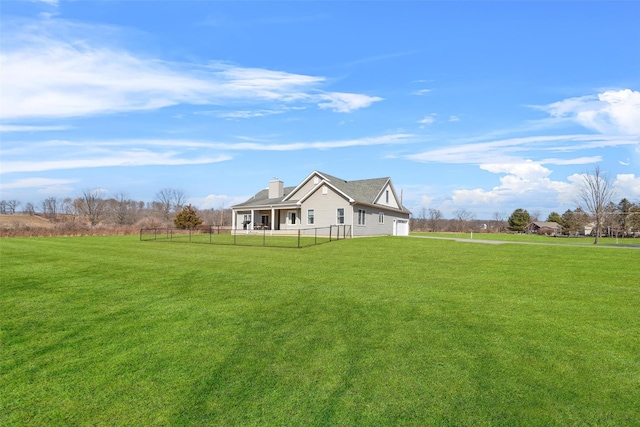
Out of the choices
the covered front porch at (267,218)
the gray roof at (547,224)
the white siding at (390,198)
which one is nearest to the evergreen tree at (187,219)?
the covered front porch at (267,218)

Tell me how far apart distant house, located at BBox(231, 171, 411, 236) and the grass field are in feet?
57.6

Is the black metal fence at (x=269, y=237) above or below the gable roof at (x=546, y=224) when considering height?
below

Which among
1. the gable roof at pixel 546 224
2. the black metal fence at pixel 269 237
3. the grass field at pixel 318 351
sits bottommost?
the grass field at pixel 318 351

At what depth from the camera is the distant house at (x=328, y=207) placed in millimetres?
27453

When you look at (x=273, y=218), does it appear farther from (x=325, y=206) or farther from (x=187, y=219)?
(x=187, y=219)

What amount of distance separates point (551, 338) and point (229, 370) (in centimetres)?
468

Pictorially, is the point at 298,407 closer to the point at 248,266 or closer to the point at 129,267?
the point at 248,266

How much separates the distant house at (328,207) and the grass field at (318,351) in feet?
57.6

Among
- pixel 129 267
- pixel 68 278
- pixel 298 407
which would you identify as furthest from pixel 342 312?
pixel 129 267

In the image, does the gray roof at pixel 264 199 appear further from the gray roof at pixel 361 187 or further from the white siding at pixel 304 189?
the gray roof at pixel 361 187

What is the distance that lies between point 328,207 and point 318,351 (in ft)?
76.3

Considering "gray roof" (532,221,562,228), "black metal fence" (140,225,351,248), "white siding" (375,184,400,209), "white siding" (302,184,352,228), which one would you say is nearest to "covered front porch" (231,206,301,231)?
"black metal fence" (140,225,351,248)

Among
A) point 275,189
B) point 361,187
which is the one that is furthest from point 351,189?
point 275,189

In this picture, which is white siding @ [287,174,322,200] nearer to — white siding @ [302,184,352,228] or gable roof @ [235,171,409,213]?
gable roof @ [235,171,409,213]
